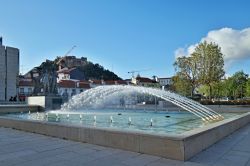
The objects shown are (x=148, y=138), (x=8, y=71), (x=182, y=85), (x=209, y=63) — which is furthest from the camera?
(x=8, y=71)

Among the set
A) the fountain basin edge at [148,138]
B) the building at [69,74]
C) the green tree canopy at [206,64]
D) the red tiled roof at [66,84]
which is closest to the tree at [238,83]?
the green tree canopy at [206,64]

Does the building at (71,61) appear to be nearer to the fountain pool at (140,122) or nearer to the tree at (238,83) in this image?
the tree at (238,83)

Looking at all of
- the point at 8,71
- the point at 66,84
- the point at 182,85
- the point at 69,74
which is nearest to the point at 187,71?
the point at 182,85

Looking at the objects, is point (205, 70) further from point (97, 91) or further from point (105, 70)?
point (105, 70)

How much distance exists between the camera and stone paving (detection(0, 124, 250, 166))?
18.8 ft

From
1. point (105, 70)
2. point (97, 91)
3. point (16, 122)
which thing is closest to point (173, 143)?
point (16, 122)

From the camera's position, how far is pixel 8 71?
42906 millimetres

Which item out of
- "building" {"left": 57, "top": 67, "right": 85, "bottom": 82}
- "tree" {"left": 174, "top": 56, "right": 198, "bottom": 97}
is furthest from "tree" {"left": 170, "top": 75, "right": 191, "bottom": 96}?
"building" {"left": 57, "top": 67, "right": 85, "bottom": 82}

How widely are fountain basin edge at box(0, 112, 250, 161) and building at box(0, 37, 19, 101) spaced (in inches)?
1369

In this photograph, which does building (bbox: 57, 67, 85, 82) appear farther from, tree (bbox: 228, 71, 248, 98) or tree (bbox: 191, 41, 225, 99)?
tree (bbox: 191, 41, 225, 99)

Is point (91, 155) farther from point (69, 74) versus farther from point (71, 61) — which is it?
point (71, 61)

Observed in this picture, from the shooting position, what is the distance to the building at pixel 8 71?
1624 inches

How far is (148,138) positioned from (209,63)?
108 ft

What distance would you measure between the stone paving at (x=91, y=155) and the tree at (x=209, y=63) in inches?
1179
